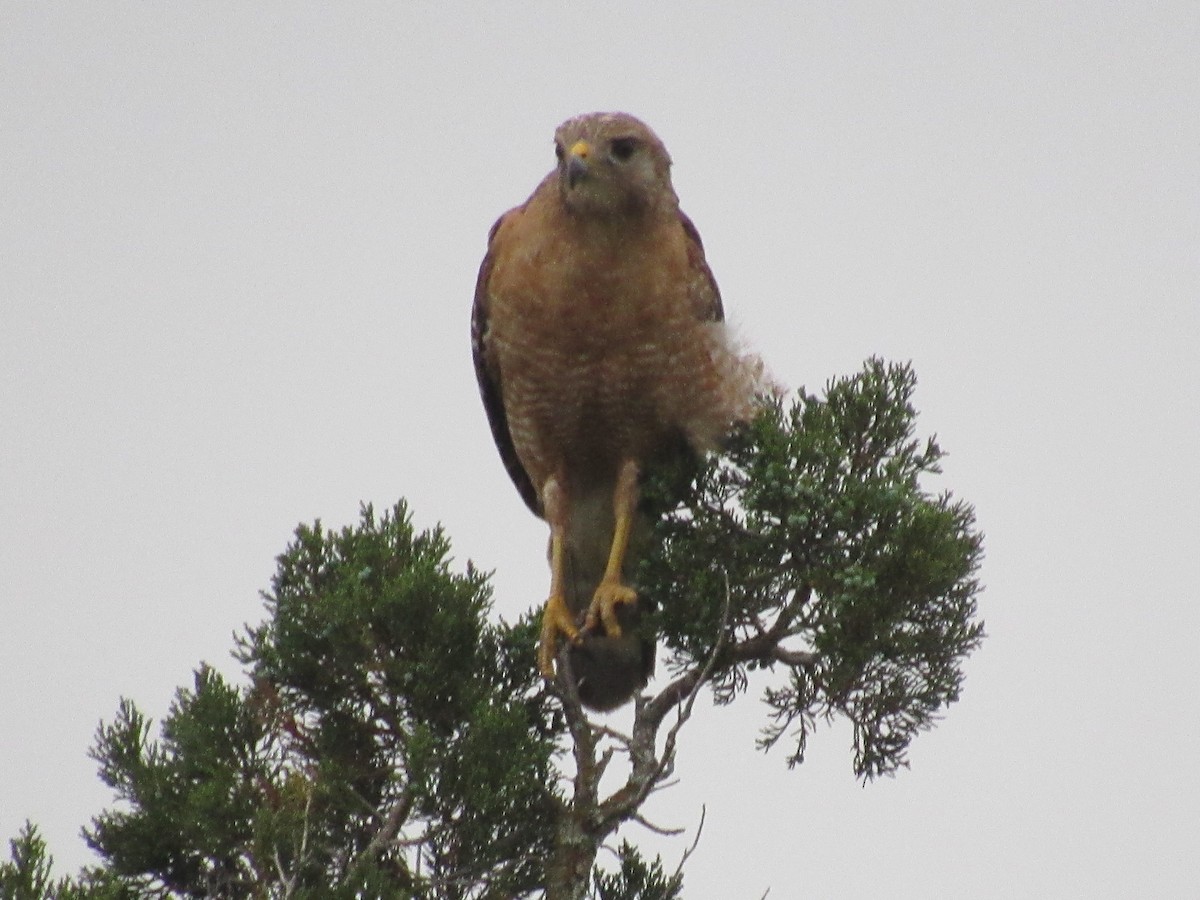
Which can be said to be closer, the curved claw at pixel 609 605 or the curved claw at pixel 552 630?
the curved claw at pixel 552 630

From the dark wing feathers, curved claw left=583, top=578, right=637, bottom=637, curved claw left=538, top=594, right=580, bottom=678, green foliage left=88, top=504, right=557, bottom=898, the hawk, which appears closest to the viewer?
green foliage left=88, top=504, right=557, bottom=898

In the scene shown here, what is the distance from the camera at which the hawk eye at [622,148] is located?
5062 millimetres

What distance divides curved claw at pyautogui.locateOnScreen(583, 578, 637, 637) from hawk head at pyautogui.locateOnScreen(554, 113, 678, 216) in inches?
49.3

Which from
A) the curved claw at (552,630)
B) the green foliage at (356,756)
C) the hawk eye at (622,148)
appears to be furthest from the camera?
the hawk eye at (622,148)

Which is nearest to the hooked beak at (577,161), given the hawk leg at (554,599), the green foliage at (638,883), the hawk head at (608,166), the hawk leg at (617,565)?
the hawk head at (608,166)

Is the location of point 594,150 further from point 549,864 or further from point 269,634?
point 549,864

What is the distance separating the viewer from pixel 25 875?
3.14 meters

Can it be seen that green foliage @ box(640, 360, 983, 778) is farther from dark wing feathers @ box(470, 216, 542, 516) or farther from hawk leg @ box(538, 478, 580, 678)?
dark wing feathers @ box(470, 216, 542, 516)

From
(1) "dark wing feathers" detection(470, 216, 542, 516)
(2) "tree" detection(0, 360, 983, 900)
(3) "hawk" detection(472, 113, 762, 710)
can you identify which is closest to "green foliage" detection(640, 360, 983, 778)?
(2) "tree" detection(0, 360, 983, 900)

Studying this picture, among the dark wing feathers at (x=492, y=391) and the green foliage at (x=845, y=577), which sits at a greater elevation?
Answer: the dark wing feathers at (x=492, y=391)

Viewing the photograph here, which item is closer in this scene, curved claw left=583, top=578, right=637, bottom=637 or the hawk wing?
curved claw left=583, top=578, right=637, bottom=637

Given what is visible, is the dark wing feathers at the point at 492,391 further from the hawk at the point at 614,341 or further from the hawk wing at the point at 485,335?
the hawk at the point at 614,341

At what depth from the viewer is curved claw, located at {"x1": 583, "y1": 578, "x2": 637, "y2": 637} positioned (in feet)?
15.6

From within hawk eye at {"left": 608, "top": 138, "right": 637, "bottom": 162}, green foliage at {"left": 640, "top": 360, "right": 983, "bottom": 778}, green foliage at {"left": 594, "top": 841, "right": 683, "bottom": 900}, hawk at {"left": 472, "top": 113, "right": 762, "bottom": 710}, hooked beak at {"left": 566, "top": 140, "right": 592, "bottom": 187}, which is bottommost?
green foliage at {"left": 594, "top": 841, "right": 683, "bottom": 900}
